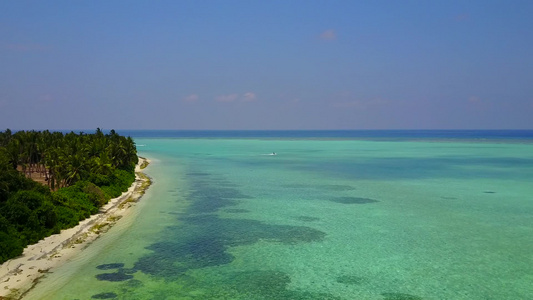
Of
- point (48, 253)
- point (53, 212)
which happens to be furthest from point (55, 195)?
point (48, 253)

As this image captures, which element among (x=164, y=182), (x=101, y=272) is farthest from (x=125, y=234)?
(x=164, y=182)

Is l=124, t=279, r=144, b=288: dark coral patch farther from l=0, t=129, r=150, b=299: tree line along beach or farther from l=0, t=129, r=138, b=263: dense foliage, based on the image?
l=0, t=129, r=138, b=263: dense foliage

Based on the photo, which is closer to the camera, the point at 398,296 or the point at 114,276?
the point at 398,296

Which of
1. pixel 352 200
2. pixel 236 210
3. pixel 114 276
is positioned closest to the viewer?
pixel 114 276

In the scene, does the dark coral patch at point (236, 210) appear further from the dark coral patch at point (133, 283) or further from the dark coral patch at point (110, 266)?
the dark coral patch at point (133, 283)

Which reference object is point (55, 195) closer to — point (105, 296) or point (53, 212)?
point (53, 212)

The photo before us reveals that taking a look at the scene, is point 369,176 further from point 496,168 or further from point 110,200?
point 110,200

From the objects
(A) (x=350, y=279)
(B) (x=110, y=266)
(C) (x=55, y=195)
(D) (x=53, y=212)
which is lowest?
(A) (x=350, y=279)

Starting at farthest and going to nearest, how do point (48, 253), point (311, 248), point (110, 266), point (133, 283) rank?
point (311, 248), point (48, 253), point (110, 266), point (133, 283)

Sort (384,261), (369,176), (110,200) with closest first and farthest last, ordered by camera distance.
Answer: (384,261) → (110,200) → (369,176)
